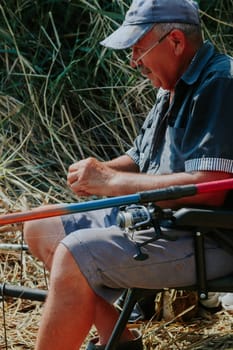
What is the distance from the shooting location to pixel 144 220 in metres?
2.97

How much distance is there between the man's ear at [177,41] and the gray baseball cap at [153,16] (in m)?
0.04

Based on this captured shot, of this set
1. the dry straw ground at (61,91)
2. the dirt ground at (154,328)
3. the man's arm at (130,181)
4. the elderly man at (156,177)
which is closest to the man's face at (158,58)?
the elderly man at (156,177)

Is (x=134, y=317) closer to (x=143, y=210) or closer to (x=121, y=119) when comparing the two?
(x=143, y=210)

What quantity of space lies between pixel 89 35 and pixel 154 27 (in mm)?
2309

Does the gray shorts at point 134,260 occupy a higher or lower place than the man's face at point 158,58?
lower

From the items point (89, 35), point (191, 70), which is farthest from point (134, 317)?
point (89, 35)

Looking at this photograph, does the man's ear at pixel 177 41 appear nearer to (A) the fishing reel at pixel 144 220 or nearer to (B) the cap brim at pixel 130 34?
(B) the cap brim at pixel 130 34

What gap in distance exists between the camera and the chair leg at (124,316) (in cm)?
298

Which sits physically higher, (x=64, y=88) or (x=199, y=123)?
→ (x=199, y=123)

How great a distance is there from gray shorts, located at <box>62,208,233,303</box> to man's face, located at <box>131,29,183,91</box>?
562 mm

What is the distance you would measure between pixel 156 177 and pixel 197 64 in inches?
16.6

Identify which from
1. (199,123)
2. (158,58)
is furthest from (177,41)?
(199,123)

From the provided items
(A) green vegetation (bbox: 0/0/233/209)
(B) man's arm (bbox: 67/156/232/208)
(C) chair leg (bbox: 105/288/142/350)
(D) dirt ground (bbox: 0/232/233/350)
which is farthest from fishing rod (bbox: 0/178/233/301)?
(A) green vegetation (bbox: 0/0/233/209)

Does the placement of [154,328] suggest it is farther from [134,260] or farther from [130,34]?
[130,34]
